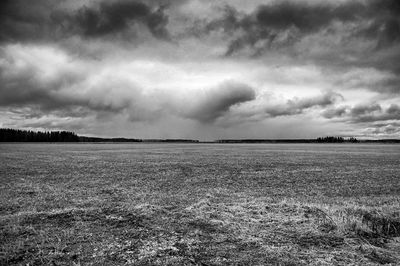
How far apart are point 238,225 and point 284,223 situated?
1.84m

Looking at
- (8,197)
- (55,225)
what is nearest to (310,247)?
(55,225)

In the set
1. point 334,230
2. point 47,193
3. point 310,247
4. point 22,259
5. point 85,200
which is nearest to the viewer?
point 22,259

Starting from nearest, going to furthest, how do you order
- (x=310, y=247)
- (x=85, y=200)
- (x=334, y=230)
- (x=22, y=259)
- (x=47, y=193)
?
1. (x=22, y=259)
2. (x=310, y=247)
3. (x=334, y=230)
4. (x=85, y=200)
5. (x=47, y=193)

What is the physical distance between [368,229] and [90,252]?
31.5 feet

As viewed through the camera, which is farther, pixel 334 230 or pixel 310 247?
pixel 334 230

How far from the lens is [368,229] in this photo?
9.31 meters

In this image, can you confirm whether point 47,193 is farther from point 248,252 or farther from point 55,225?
point 248,252

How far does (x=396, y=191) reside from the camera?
733 inches

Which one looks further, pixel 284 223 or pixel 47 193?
pixel 47 193

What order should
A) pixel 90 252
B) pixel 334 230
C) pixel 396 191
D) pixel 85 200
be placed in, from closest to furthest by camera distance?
pixel 90 252 → pixel 334 230 → pixel 85 200 → pixel 396 191

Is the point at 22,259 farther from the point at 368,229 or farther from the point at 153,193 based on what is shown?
the point at 368,229

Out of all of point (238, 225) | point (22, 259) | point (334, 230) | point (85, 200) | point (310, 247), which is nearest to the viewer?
point (22, 259)

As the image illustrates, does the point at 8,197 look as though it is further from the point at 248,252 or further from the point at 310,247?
the point at 310,247

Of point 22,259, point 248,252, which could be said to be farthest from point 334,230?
point 22,259
